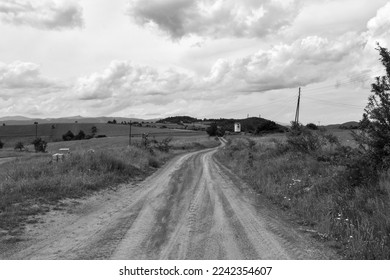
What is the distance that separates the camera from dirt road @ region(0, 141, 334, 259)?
6.19m

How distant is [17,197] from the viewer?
10297mm

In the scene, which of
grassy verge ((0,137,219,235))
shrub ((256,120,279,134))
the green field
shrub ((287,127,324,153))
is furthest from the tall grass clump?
the green field

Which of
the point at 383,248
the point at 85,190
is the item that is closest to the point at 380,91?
the point at 383,248

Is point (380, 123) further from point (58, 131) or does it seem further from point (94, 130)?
point (58, 131)

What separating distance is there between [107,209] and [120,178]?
6701 mm

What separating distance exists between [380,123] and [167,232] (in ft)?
24.6

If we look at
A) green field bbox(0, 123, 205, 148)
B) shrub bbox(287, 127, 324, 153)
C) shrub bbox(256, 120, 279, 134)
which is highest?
shrub bbox(256, 120, 279, 134)

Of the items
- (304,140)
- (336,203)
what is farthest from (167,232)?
(304,140)

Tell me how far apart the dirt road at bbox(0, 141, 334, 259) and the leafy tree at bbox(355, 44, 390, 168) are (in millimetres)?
3710

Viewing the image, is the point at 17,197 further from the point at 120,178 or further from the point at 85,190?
the point at 120,178

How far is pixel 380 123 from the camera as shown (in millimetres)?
10656

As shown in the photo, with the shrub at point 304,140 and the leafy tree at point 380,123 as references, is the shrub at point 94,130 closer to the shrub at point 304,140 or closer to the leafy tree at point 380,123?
the shrub at point 304,140

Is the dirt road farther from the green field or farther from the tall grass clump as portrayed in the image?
the green field

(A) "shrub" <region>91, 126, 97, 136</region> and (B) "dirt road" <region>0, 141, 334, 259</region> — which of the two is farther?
(A) "shrub" <region>91, 126, 97, 136</region>
